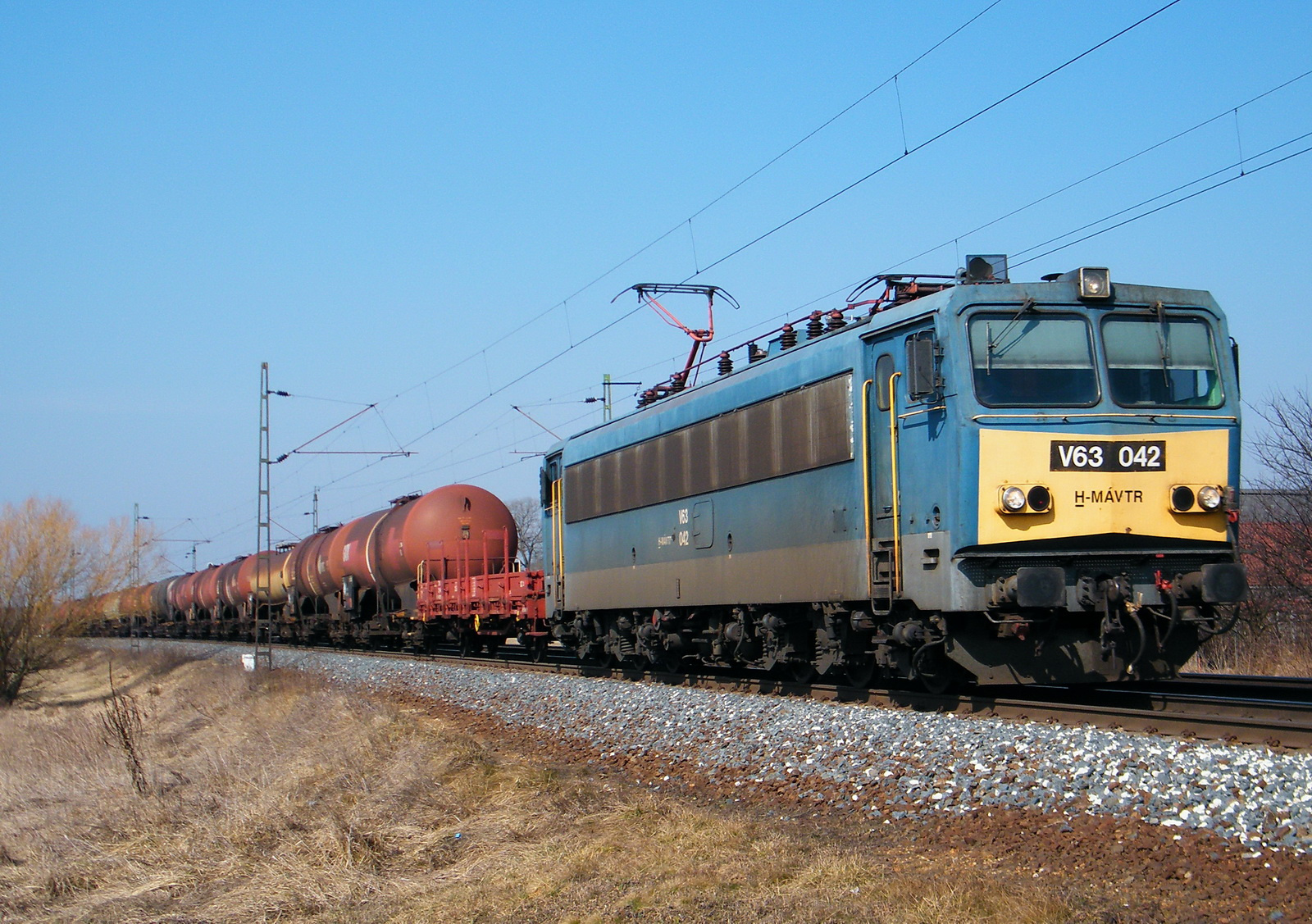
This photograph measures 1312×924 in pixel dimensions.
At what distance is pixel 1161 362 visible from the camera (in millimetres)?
10617

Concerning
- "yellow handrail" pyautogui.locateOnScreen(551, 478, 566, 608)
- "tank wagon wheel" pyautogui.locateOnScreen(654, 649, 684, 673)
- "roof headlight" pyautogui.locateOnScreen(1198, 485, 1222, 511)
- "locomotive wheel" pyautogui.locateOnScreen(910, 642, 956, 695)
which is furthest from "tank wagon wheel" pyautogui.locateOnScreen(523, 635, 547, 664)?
"roof headlight" pyautogui.locateOnScreen(1198, 485, 1222, 511)

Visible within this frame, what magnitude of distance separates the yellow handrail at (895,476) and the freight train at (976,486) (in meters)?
0.02

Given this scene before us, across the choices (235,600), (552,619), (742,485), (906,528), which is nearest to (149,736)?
(552,619)

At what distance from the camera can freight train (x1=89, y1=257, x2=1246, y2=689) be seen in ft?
32.9

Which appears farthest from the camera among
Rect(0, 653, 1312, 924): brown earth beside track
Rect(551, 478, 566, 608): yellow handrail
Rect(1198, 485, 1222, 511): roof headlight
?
Rect(551, 478, 566, 608): yellow handrail

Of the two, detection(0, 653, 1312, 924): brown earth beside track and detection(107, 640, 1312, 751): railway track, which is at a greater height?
detection(107, 640, 1312, 751): railway track

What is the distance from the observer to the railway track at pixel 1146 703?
871cm

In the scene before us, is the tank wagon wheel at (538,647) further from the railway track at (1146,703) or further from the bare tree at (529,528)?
the bare tree at (529,528)

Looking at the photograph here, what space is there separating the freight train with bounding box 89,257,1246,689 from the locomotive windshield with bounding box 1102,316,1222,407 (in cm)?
Answer: 2

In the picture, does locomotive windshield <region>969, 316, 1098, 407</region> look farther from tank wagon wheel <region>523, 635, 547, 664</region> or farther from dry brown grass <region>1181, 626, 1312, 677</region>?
tank wagon wheel <region>523, 635, 547, 664</region>

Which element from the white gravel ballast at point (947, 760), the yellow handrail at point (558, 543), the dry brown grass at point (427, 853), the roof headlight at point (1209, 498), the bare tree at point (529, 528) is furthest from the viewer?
the bare tree at point (529, 528)

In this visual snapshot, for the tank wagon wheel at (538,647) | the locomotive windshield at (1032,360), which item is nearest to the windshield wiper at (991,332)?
the locomotive windshield at (1032,360)

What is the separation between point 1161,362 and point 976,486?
222 cm

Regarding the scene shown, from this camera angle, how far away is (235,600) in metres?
45.1
